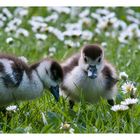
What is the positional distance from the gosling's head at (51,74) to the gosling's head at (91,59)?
0.54 feet

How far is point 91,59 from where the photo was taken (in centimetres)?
391

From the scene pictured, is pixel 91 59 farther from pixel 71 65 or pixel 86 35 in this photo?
pixel 86 35

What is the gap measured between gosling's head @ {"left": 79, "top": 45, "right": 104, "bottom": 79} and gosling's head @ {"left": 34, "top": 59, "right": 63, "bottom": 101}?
0.54ft

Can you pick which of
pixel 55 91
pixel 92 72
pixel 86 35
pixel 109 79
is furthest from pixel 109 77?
pixel 86 35

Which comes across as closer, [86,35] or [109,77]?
[109,77]

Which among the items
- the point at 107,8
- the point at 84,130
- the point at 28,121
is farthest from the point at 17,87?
the point at 107,8

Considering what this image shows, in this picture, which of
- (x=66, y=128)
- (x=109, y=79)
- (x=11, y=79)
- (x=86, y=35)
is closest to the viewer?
(x=66, y=128)

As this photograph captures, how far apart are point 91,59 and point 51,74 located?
27 centimetres

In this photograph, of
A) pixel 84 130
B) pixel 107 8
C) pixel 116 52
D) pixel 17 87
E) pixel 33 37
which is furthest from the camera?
pixel 107 8

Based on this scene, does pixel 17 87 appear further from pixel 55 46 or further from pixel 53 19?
pixel 53 19

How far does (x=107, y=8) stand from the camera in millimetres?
8219

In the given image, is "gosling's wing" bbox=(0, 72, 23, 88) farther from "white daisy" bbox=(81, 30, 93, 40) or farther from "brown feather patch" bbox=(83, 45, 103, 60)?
"white daisy" bbox=(81, 30, 93, 40)

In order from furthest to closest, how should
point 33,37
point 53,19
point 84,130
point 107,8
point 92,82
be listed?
point 107,8 → point 53,19 → point 33,37 → point 92,82 → point 84,130
